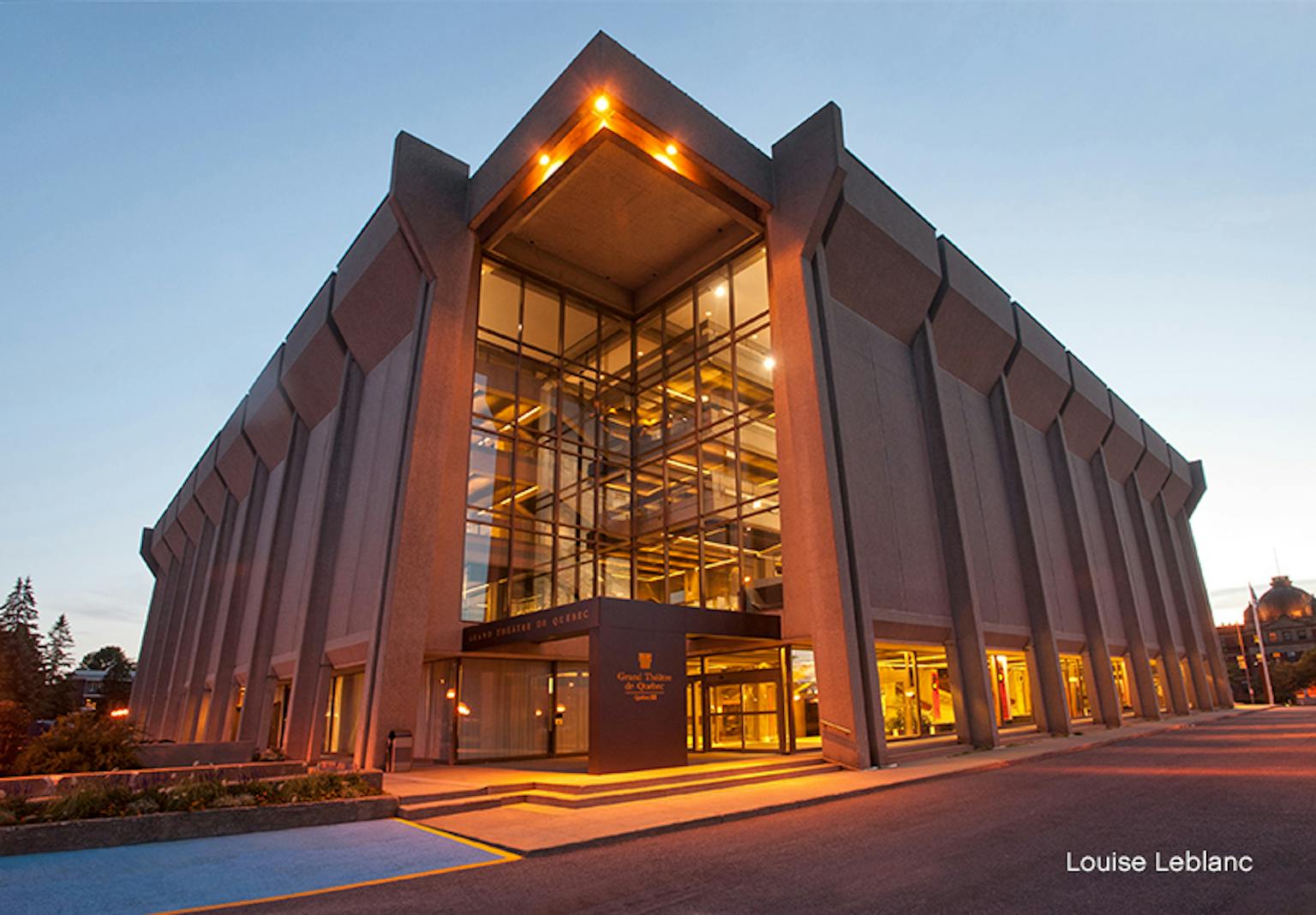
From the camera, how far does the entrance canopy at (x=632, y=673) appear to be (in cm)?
1550

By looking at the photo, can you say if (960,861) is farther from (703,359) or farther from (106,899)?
(703,359)

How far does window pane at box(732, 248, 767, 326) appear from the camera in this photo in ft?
79.4

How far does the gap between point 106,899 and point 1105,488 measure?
4273cm

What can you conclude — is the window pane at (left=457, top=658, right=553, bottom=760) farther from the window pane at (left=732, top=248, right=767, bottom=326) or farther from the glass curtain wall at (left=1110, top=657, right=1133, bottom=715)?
the glass curtain wall at (left=1110, top=657, right=1133, bottom=715)

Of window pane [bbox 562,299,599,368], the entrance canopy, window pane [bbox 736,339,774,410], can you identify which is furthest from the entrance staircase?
window pane [bbox 562,299,599,368]

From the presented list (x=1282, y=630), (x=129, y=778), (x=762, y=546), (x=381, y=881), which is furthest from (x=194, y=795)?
(x=1282, y=630)

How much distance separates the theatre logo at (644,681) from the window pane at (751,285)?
40.9 ft

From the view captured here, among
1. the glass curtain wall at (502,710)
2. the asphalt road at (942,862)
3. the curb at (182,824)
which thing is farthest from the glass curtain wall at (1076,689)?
the curb at (182,824)

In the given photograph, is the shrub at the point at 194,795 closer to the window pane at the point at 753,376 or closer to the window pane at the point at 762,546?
the window pane at the point at 762,546

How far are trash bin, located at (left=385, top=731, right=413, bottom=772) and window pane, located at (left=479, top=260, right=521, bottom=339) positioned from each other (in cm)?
1334

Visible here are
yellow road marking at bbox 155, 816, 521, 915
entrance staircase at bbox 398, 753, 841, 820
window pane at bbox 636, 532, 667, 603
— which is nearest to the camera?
yellow road marking at bbox 155, 816, 521, 915

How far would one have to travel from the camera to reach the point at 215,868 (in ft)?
28.8

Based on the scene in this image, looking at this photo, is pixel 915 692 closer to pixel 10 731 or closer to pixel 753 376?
pixel 753 376

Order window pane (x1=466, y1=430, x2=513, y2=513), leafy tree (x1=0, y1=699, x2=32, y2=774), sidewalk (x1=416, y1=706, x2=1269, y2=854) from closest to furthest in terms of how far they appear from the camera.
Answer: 1. sidewalk (x1=416, y1=706, x2=1269, y2=854)
2. leafy tree (x1=0, y1=699, x2=32, y2=774)
3. window pane (x1=466, y1=430, x2=513, y2=513)
